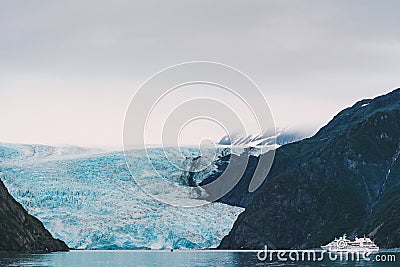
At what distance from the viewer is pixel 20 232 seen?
137m

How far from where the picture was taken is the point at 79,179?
160 m

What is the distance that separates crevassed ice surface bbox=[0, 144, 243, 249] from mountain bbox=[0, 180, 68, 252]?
4741 mm

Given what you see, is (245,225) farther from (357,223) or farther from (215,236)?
(215,236)

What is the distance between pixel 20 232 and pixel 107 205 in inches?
889

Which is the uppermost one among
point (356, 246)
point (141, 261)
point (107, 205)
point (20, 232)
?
point (107, 205)

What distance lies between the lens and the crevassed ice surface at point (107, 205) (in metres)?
148

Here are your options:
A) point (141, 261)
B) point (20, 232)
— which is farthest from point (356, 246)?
point (20, 232)

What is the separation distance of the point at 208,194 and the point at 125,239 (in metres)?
38.8

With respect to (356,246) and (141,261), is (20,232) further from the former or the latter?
(356,246)

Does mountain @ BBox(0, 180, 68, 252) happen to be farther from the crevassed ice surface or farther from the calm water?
the calm water

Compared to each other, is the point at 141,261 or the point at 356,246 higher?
the point at 141,261

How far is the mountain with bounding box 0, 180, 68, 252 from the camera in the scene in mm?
133250

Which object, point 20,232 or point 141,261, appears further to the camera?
point 20,232

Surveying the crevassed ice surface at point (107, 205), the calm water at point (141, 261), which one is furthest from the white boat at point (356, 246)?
the calm water at point (141, 261)
